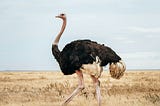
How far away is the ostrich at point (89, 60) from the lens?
37.4 feet

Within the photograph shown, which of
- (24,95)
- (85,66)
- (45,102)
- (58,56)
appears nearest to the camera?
(85,66)

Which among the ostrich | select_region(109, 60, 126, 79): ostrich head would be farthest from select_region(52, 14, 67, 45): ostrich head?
select_region(109, 60, 126, 79): ostrich head

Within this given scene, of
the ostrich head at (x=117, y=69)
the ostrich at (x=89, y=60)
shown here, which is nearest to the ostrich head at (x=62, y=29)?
the ostrich at (x=89, y=60)

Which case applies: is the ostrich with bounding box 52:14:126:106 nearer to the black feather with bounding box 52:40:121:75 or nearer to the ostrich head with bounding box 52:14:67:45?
the black feather with bounding box 52:40:121:75

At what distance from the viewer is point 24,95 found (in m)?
16.1

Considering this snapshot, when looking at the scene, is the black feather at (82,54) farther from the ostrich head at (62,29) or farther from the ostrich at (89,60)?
the ostrich head at (62,29)

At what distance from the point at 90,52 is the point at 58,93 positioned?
17.4ft

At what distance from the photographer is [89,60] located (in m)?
11.4

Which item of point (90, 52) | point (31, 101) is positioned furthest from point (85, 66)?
point (31, 101)

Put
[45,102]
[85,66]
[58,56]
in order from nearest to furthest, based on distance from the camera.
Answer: [85,66], [58,56], [45,102]

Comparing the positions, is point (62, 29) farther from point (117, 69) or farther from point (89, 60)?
point (117, 69)

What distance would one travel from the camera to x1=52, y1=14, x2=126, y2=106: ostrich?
37.4ft

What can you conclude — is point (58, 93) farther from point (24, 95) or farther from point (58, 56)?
point (58, 56)

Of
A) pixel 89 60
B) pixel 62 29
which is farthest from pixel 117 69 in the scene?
pixel 62 29
